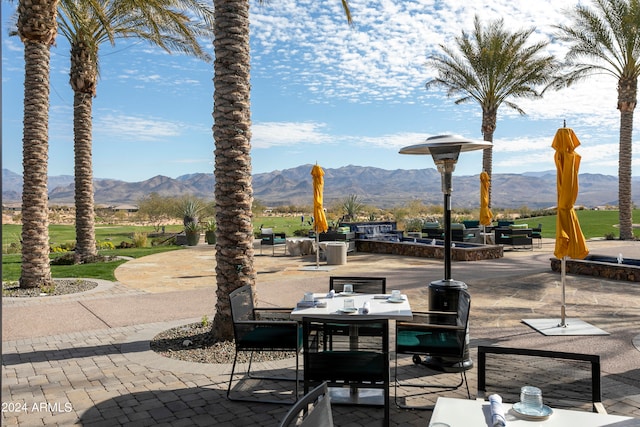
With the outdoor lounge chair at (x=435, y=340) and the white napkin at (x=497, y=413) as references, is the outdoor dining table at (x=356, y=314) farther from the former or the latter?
the white napkin at (x=497, y=413)

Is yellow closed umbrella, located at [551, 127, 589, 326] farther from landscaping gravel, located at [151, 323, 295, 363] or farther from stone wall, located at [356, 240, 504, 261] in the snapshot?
stone wall, located at [356, 240, 504, 261]

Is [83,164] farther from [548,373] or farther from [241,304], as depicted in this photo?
[548,373]

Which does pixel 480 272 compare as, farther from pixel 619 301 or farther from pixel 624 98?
pixel 624 98

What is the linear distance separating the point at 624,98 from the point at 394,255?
14108 mm

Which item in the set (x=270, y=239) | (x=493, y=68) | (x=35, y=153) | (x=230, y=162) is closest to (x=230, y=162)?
(x=230, y=162)

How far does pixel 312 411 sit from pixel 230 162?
4.65 meters

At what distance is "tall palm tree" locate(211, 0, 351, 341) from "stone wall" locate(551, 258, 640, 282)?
9093mm

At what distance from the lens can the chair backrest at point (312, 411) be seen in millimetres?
2104

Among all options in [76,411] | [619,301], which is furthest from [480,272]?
[76,411]

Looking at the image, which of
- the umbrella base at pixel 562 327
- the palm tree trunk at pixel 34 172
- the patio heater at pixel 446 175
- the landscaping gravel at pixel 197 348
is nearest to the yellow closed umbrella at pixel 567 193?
the umbrella base at pixel 562 327

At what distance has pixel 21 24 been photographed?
33.6 ft

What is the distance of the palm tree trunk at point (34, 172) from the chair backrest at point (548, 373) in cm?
1025

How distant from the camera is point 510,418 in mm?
2588

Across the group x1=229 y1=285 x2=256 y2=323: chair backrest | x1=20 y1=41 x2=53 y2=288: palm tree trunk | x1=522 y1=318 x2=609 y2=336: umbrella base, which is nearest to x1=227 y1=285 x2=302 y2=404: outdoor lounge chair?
x1=229 y1=285 x2=256 y2=323: chair backrest
